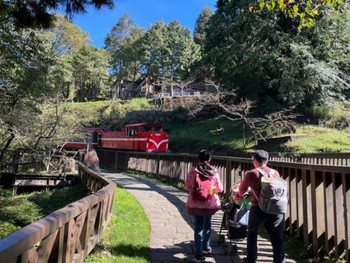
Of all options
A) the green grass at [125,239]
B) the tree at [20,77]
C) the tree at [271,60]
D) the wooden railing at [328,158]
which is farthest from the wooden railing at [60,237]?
the tree at [271,60]

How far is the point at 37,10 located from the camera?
685cm

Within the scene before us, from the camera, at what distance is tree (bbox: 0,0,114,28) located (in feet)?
21.7

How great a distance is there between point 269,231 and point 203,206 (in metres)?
1.00

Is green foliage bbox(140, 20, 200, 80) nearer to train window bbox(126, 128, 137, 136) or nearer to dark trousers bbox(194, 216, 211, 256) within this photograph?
train window bbox(126, 128, 137, 136)

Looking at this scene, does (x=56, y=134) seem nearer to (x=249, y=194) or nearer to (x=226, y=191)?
(x=226, y=191)

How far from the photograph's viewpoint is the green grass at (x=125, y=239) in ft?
16.2

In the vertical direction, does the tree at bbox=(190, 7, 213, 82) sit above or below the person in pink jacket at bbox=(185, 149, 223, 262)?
above

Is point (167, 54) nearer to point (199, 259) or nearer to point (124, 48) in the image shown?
point (124, 48)

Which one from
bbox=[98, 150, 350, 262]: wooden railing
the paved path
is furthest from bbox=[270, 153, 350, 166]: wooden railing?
bbox=[98, 150, 350, 262]: wooden railing

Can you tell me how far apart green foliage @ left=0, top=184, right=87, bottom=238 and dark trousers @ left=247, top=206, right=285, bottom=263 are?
34.2ft

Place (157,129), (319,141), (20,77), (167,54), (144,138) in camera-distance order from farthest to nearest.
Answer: (167,54), (157,129), (144,138), (319,141), (20,77)

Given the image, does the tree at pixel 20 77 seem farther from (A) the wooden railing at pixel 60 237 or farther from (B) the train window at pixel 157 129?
(B) the train window at pixel 157 129

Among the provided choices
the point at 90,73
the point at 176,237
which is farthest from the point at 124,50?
the point at 176,237

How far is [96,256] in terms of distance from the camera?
494 centimetres
